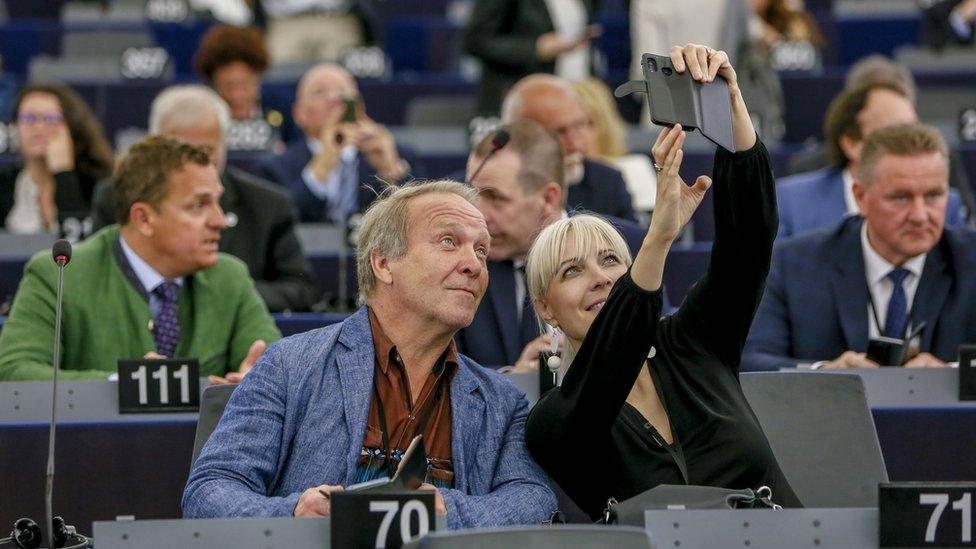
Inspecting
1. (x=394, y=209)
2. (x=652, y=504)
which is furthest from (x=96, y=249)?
(x=652, y=504)

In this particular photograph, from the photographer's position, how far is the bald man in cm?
712

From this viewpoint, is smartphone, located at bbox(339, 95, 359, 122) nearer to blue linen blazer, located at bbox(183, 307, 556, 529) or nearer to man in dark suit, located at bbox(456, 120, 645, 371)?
man in dark suit, located at bbox(456, 120, 645, 371)

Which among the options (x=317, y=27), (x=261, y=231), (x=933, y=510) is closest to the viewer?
(x=933, y=510)

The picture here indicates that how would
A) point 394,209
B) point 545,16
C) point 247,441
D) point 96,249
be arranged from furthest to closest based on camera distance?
point 545,16 → point 96,249 → point 394,209 → point 247,441

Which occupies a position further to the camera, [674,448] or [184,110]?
[184,110]

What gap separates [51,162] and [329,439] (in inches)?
169

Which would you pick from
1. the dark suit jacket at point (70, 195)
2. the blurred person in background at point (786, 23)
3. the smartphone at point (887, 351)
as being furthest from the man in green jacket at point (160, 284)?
the blurred person in background at point (786, 23)

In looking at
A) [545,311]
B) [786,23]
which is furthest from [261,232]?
[786,23]

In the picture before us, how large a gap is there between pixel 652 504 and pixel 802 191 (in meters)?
3.46

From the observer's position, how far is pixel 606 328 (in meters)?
3.26

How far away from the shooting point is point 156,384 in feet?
13.4

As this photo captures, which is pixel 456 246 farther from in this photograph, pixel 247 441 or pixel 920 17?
pixel 920 17

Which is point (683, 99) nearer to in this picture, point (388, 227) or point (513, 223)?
point (388, 227)

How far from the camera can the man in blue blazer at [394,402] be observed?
333cm
